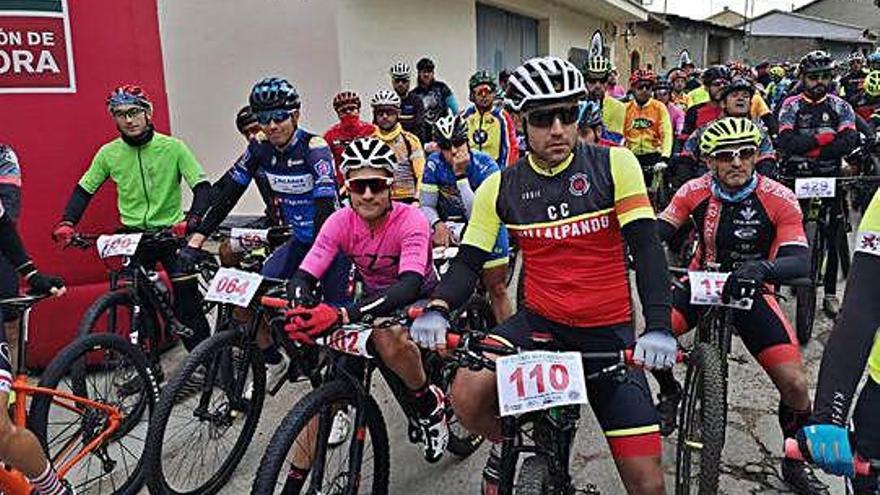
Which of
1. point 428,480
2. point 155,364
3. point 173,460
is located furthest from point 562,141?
point 155,364

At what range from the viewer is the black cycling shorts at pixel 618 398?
8.34 feet

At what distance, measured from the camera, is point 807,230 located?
566 cm

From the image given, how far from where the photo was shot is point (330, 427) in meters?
2.90

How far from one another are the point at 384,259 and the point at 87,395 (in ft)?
5.77

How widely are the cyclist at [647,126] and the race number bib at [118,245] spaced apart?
5.69m

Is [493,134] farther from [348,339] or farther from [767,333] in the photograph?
[348,339]

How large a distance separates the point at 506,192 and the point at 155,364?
2850mm

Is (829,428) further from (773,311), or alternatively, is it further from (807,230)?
(807,230)

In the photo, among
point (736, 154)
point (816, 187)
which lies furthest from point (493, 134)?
point (736, 154)

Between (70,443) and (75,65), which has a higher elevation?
(75,65)

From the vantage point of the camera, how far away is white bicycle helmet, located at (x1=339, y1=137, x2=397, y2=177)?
3.33 m

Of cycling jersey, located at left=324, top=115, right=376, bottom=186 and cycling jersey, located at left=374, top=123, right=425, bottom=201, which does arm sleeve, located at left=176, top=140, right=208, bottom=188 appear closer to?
cycling jersey, located at left=374, top=123, right=425, bottom=201

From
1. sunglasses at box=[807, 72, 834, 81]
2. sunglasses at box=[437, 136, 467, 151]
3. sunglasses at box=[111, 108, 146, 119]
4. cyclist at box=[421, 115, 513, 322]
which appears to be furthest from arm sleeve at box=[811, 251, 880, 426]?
sunglasses at box=[807, 72, 834, 81]

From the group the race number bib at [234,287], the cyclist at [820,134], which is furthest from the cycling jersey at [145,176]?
the cyclist at [820,134]
